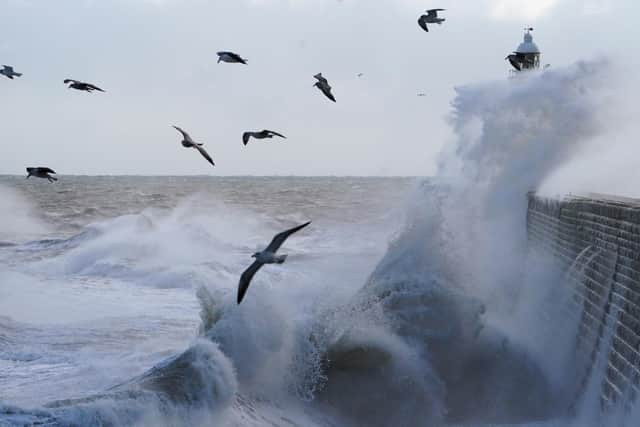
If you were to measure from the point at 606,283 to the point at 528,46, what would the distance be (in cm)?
1453

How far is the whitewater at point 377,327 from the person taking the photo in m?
8.39

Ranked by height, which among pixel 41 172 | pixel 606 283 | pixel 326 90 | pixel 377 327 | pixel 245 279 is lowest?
pixel 377 327

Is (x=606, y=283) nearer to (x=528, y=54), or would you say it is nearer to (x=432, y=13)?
(x=432, y=13)

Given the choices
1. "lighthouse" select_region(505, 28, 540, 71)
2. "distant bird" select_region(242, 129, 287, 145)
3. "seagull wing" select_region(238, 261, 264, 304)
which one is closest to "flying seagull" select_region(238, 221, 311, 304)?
"seagull wing" select_region(238, 261, 264, 304)

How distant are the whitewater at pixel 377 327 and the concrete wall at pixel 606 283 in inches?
11.8

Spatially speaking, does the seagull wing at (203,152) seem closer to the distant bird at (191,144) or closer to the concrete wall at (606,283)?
the distant bird at (191,144)

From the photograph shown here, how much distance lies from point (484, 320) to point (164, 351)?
4229 mm

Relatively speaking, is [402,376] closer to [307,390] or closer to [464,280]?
[307,390]

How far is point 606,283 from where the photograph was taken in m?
7.99

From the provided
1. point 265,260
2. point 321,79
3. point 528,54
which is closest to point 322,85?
point 321,79

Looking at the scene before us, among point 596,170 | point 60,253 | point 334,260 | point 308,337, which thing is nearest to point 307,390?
point 308,337

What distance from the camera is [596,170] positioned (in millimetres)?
14242

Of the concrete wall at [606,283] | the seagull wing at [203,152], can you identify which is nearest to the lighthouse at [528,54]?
the concrete wall at [606,283]

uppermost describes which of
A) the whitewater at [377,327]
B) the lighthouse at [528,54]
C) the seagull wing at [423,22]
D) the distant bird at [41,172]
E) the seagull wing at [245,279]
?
the lighthouse at [528,54]
